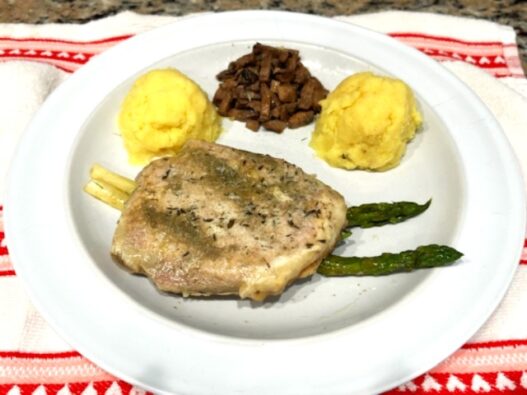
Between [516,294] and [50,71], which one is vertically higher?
[50,71]

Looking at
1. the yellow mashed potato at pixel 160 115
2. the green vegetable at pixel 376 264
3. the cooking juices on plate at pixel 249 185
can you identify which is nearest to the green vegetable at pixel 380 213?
the cooking juices on plate at pixel 249 185

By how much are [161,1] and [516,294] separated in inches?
159

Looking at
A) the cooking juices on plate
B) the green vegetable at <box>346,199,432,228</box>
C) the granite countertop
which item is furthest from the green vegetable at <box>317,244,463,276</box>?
the granite countertop

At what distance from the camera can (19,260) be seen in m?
3.17

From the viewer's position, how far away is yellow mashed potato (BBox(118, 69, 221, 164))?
3.81m

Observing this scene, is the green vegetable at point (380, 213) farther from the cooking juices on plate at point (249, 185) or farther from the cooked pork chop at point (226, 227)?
the cooked pork chop at point (226, 227)

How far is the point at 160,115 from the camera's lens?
379 centimetres

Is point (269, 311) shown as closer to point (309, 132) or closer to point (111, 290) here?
point (111, 290)

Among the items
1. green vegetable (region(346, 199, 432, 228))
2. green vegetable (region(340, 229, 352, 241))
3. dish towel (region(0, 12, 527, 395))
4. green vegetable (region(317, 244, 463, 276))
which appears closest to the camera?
dish towel (region(0, 12, 527, 395))

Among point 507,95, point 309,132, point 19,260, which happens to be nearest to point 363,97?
point 309,132

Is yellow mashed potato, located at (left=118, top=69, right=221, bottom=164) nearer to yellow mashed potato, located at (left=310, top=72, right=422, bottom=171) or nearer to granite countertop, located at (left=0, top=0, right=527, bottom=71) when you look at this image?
yellow mashed potato, located at (left=310, top=72, right=422, bottom=171)

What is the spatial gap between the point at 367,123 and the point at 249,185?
0.94 m

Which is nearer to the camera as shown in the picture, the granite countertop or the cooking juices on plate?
the cooking juices on plate

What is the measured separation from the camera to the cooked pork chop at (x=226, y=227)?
3.05 meters
